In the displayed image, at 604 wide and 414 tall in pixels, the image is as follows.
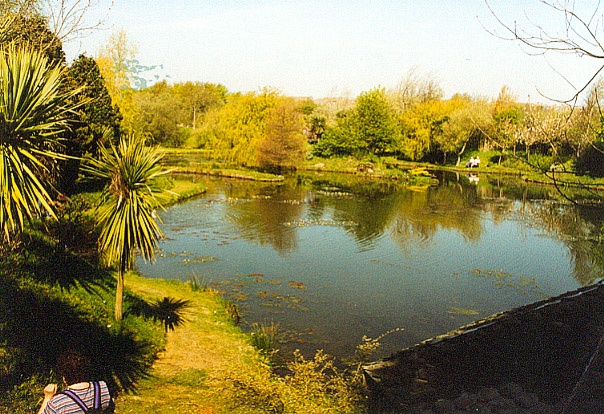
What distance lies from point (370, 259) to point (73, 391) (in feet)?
46.8

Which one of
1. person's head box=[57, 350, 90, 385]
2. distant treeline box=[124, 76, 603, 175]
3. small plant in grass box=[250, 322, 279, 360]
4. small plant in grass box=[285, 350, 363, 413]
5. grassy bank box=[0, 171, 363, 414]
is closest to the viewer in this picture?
person's head box=[57, 350, 90, 385]

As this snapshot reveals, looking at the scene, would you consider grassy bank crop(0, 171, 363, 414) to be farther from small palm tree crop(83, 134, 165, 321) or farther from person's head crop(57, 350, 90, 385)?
person's head crop(57, 350, 90, 385)

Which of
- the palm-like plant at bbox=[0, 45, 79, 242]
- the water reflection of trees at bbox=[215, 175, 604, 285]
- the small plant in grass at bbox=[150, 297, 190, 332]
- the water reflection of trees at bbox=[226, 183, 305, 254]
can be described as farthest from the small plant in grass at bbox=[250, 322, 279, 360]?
the water reflection of trees at bbox=[215, 175, 604, 285]

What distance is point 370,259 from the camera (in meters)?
17.7

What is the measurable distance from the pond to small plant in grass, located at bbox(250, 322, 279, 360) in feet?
0.87

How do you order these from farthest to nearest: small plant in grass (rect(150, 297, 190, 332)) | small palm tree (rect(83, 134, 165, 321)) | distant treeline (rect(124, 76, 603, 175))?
distant treeline (rect(124, 76, 603, 175))
small plant in grass (rect(150, 297, 190, 332))
small palm tree (rect(83, 134, 165, 321))

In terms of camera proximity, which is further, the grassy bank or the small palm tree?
the small palm tree

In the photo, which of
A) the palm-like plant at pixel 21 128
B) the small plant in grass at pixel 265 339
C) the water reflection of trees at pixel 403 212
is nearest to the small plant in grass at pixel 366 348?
the small plant in grass at pixel 265 339

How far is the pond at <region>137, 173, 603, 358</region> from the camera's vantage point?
1220 centimetres

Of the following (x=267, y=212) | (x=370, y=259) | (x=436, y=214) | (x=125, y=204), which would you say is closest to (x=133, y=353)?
(x=125, y=204)

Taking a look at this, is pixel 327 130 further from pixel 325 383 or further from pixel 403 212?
pixel 325 383

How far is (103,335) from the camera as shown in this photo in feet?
27.9

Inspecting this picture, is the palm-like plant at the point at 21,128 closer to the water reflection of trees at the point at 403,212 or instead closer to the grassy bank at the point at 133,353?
the grassy bank at the point at 133,353

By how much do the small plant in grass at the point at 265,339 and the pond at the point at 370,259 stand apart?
10.5 inches
